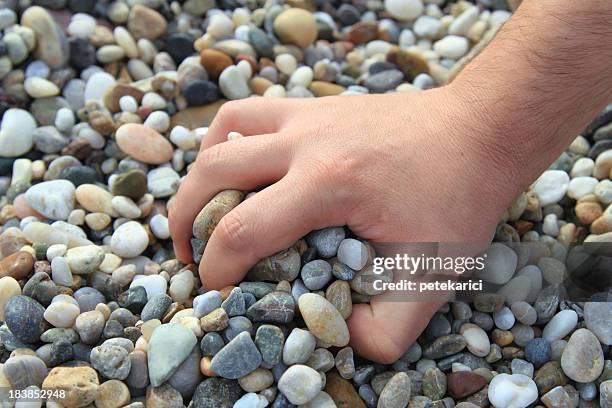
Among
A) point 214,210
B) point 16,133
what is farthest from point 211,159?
point 16,133

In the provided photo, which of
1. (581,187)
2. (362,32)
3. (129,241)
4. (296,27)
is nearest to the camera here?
(129,241)

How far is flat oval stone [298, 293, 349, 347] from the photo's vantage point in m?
1.12

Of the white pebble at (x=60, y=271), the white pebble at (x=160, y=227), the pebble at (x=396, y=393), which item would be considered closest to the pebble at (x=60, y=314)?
the white pebble at (x=60, y=271)

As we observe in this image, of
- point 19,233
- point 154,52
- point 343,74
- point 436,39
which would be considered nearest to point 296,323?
point 19,233

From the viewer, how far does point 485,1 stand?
222cm

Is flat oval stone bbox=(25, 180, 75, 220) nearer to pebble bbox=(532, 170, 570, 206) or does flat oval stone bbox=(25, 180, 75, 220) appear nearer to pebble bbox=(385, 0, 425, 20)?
pebble bbox=(532, 170, 570, 206)

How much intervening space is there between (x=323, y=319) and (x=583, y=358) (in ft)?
1.61

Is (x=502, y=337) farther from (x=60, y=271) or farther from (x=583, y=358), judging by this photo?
(x=60, y=271)

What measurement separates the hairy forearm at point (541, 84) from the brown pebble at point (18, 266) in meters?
0.92

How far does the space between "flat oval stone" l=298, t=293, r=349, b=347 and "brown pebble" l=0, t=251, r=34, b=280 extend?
0.57m

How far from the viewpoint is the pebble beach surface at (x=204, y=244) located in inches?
43.7

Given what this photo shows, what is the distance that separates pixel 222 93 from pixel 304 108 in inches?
21.2

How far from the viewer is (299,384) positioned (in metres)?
1.08

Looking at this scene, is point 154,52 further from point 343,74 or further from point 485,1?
point 485,1
